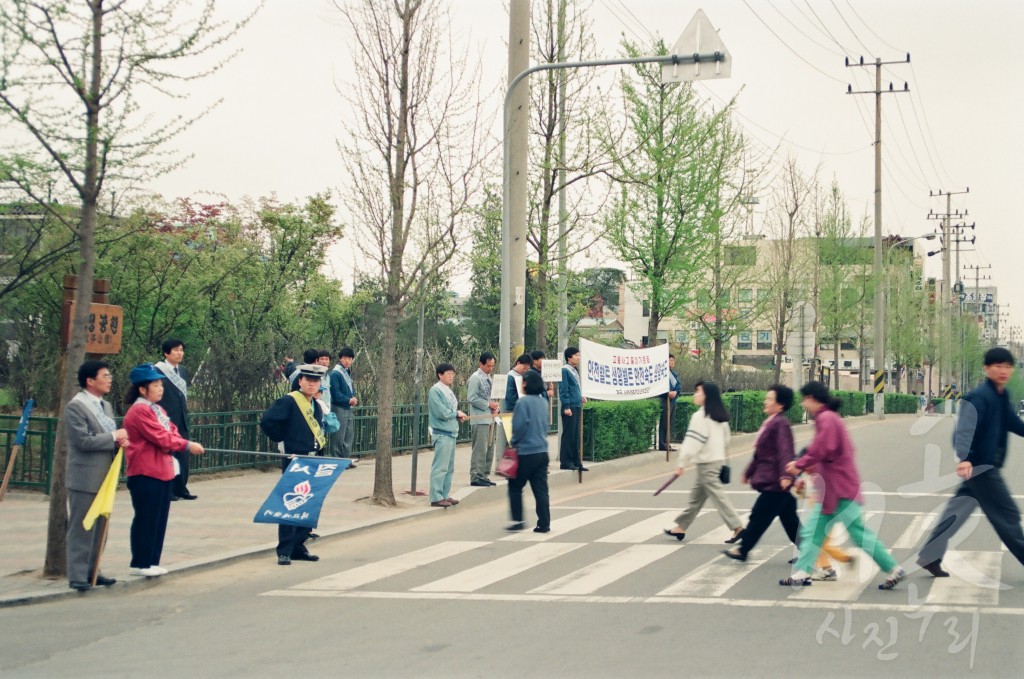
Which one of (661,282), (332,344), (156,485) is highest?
(661,282)

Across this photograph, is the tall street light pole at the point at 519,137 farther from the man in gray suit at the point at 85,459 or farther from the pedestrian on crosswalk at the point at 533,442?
the man in gray suit at the point at 85,459

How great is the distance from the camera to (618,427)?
20.9 m

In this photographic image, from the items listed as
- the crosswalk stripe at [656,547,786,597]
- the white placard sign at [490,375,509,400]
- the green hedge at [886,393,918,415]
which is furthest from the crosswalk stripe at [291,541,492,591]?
the green hedge at [886,393,918,415]

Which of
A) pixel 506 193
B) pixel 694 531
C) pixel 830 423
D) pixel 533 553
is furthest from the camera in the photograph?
pixel 506 193

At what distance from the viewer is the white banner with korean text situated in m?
19.8

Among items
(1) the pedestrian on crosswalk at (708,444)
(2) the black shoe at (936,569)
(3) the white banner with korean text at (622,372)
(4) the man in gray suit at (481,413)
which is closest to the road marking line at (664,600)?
(2) the black shoe at (936,569)

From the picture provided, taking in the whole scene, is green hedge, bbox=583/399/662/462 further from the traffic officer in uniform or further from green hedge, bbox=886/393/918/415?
green hedge, bbox=886/393/918/415

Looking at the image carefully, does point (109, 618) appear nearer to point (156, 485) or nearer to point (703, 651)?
point (156, 485)

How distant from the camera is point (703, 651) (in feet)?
22.5

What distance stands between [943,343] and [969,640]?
80.1 m

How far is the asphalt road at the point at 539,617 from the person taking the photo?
21.9 feet

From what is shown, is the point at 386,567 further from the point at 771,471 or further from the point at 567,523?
the point at 771,471

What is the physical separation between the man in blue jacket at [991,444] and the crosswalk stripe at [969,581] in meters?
0.40

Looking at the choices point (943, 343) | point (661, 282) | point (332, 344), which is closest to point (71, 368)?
point (332, 344)
